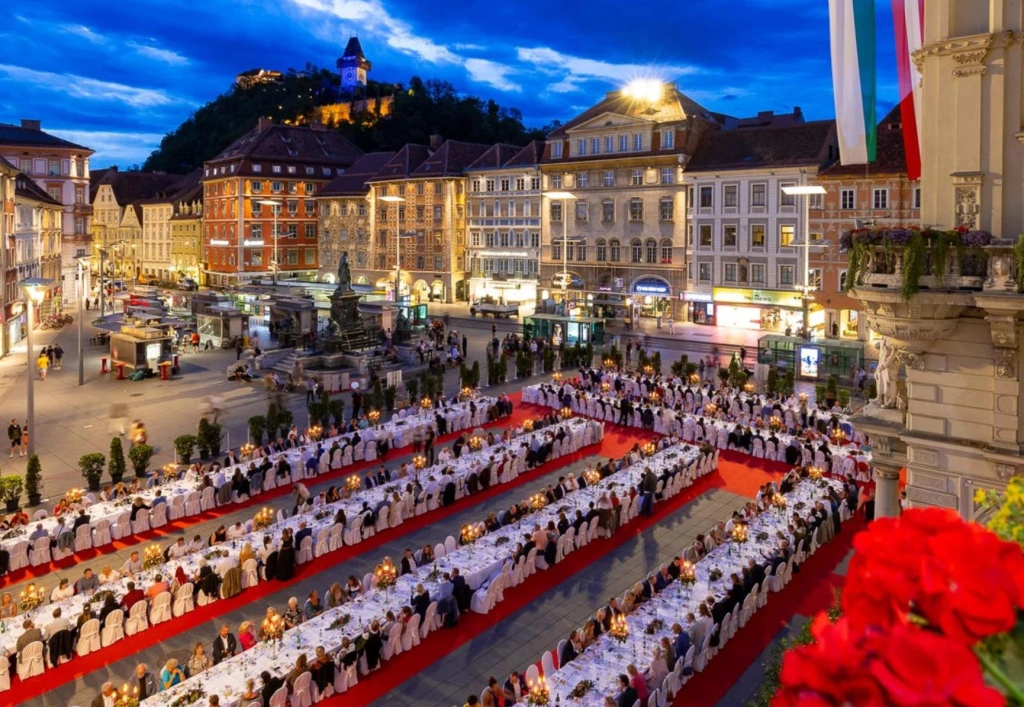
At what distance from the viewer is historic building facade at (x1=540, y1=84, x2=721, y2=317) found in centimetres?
5988

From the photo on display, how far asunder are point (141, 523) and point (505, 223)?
5664 cm

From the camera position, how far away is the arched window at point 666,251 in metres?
60.5

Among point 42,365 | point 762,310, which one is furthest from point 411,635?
point 762,310

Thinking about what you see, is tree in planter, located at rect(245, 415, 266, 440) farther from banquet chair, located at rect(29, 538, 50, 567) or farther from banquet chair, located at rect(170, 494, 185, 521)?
banquet chair, located at rect(29, 538, 50, 567)

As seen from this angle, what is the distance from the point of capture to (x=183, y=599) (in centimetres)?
1478

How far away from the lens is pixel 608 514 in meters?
18.6

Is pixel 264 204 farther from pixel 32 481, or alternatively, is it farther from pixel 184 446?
pixel 32 481

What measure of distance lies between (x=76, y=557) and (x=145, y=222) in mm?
101208

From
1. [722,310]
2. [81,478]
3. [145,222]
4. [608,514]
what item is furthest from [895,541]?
[145,222]

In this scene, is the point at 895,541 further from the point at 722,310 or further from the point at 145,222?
the point at 145,222

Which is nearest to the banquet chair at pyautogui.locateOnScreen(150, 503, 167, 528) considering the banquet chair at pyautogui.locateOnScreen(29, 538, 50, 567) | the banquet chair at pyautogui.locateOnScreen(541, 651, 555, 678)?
the banquet chair at pyautogui.locateOnScreen(29, 538, 50, 567)

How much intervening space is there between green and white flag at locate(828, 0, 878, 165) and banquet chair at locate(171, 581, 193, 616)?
49.8 feet

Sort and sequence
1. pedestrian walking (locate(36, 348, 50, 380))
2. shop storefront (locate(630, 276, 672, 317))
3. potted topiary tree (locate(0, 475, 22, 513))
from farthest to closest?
shop storefront (locate(630, 276, 672, 317)) → pedestrian walking (locate(36, 348, 50, 380)) → potted topiary tree (locate(0, 475, 22, 513))

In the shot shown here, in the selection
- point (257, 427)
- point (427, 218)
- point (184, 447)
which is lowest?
point (184, 447)
